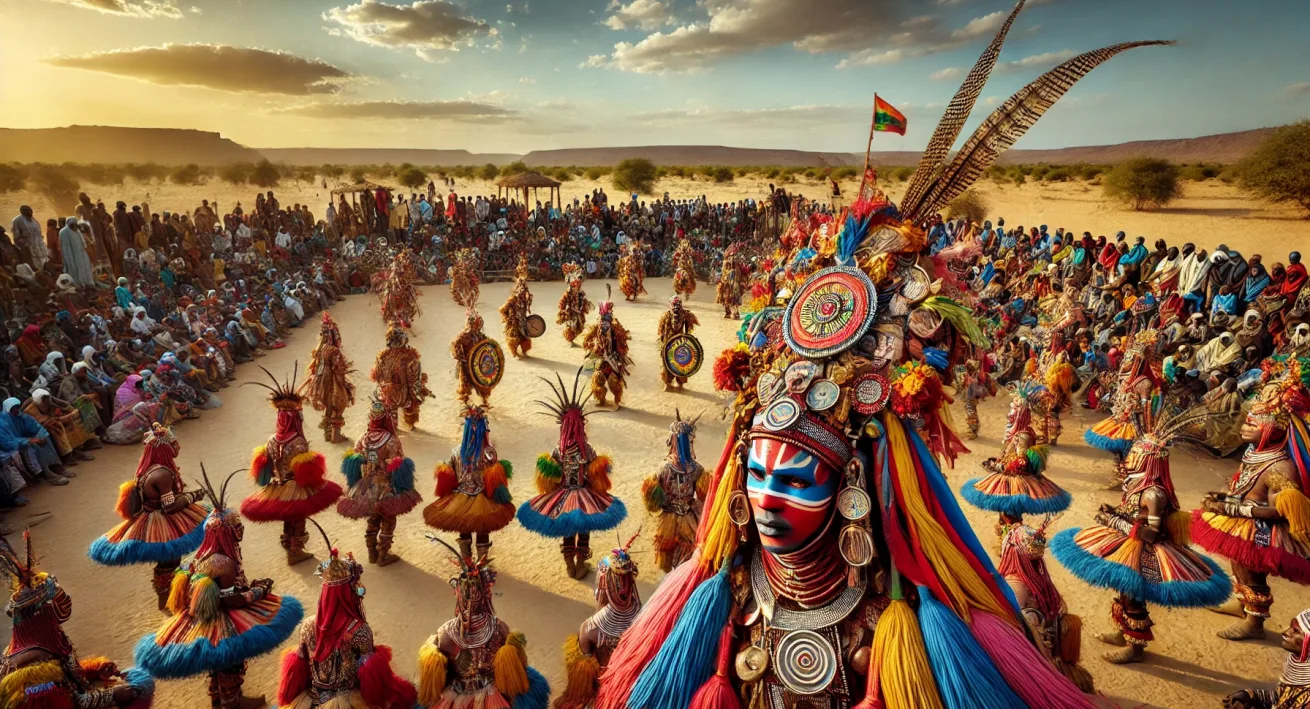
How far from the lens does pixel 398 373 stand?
42.3ft

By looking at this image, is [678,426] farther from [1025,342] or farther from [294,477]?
[1025,342]

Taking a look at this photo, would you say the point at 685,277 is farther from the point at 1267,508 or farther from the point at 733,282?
the point at 1267,508

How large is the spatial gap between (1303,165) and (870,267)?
38.4m

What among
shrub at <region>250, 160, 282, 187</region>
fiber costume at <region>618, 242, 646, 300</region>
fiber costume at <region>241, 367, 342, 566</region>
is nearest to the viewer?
fiber costume at <region>241, 367, 342, 566</region>

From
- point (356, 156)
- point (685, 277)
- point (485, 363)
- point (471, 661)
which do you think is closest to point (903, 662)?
point (471, 661)

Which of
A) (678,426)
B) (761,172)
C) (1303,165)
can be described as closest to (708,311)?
(678,426)

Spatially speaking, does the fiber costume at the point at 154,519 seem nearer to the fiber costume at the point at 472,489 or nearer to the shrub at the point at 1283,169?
the fiber costume at the point at 472,489

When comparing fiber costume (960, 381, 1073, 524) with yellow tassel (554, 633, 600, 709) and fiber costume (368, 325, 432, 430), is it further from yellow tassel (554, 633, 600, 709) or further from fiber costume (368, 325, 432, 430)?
fiber costume (368, 325, 432, 430)

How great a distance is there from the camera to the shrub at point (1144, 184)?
37.4 m

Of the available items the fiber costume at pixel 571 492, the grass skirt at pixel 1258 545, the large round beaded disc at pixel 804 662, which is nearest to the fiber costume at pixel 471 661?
the fiber costume at pixel 571 492

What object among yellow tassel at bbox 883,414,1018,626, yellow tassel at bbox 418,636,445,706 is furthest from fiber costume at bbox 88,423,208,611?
yellow tassel at bbox 883,414,1018,626

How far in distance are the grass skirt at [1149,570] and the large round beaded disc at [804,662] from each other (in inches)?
201

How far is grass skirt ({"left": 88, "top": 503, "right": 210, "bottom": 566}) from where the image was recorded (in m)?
7.09

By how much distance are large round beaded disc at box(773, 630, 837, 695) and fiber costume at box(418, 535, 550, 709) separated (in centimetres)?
280
